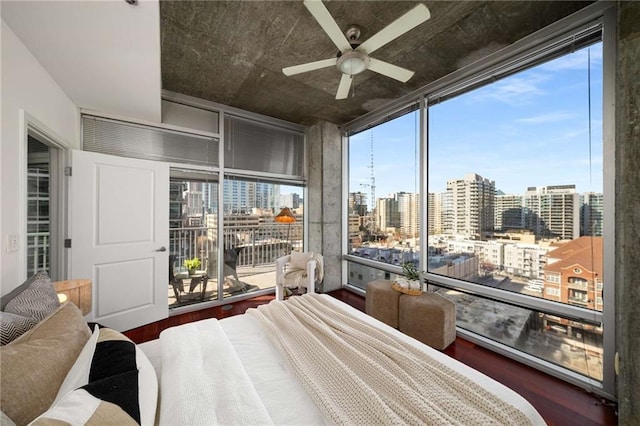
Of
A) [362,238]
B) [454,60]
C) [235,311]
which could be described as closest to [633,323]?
[454,60]

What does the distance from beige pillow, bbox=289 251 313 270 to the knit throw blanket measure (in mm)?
2042

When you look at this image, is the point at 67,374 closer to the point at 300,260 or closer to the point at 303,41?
the point at 303,41

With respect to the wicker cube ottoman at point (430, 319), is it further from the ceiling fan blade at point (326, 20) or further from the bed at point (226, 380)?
the ceiling fan blade at point (326, 20)

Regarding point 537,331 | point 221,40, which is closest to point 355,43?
point 221,40

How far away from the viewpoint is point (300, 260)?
376 centimetres

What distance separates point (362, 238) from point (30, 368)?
3.74 metres

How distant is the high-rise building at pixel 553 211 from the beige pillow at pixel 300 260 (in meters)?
2.65

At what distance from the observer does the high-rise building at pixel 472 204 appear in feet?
8.46

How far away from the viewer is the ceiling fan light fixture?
6.07ft

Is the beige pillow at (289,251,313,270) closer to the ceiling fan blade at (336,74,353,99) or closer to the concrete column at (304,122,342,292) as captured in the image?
the concrete column at (304,122,342,292)

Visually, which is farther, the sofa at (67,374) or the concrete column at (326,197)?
the concrete column at (326,197)

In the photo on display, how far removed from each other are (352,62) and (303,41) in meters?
0.66

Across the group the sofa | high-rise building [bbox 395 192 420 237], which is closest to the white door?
the sofa

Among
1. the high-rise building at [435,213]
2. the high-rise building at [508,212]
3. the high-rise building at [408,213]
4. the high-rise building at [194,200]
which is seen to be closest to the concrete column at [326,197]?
the high-rise building at [408,213]
